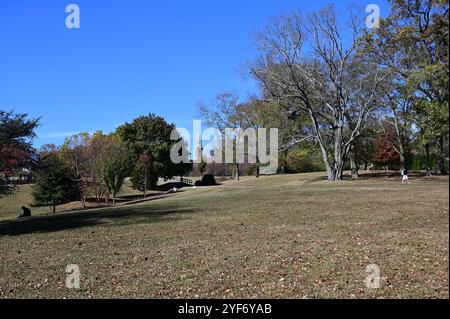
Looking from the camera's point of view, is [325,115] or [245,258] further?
[325,115]

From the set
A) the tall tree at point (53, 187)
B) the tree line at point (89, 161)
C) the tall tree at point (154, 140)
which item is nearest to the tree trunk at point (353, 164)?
the tree line at point (89, 161)

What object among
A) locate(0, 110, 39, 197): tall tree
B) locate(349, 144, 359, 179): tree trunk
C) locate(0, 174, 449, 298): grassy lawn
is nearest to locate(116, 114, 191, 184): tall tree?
locate(349, 144, 359, 179): tree trunk

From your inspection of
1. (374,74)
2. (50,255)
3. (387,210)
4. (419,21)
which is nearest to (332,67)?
(374,74)

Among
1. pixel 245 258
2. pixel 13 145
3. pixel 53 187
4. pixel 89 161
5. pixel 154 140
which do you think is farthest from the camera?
pixel 154 140

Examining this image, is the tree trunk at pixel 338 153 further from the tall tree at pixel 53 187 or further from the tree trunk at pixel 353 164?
the tall tree at pixel 53 187

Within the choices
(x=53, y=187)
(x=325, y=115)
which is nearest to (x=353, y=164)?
(x=325, y=115)

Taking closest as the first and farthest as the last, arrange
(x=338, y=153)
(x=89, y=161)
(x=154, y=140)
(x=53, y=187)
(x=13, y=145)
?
(x=13, y=145) → (x=53, y=187) → (x=338, y=153) → (x=89, y=161) → (x=154, y=140)

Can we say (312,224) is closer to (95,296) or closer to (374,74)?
(95,296)

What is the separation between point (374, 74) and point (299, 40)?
23.6ft

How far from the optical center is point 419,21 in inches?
1109

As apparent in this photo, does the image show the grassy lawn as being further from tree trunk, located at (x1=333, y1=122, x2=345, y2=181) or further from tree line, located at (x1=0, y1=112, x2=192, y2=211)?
tree trunk, located at (x1=333, y1=122, x2=345, y2=181)

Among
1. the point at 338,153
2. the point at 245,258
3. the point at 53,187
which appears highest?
the point at 338,153

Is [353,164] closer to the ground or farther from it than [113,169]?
farther from it

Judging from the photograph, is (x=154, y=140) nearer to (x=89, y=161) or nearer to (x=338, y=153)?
(x=89, y=161)
